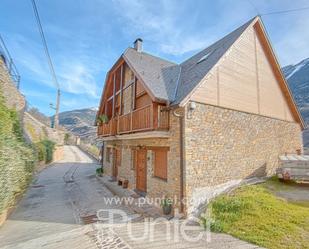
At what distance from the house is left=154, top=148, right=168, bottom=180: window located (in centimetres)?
4

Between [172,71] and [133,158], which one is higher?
[172,71]

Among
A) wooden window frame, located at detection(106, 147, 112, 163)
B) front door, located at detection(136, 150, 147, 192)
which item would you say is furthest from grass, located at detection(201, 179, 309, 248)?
wooden window frame, located at detection(106, 147, 112, 163)

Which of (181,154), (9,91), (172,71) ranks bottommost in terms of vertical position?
(181,154)

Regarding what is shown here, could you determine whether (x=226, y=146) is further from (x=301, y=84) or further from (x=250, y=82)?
(x=301, y=84)

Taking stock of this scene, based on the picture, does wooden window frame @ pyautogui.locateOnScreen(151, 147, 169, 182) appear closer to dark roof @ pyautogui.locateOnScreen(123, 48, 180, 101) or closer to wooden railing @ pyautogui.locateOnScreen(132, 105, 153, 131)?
wooden railing @ pyautogui.locateOnScreen(132, 105, 153, 131)

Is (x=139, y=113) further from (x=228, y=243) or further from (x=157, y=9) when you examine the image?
(x=228, y=243)

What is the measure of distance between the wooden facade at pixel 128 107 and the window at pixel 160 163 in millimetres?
1308

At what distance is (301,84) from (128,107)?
2203 inches

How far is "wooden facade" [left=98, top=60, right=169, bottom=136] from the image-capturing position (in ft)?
28.1

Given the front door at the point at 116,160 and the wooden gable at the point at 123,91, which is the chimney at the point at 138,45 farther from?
the front door at the point at 116,160

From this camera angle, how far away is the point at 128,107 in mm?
12898

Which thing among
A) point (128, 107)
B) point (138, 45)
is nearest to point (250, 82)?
point (128, 107)

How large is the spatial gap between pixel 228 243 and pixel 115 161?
1125cm

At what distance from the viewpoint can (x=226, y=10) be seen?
29.8 feet
